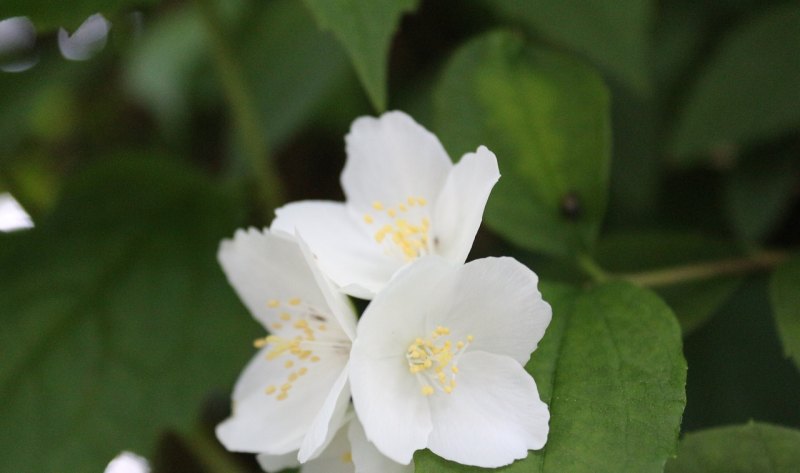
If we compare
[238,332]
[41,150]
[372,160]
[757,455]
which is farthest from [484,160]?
[41,150]

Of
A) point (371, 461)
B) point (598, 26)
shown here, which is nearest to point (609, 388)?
point (371, 461)

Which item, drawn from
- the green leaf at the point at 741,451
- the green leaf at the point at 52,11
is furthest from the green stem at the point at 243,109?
the green leaf at the point at 741,451

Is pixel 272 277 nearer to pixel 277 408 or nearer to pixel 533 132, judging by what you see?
pixel 277 408

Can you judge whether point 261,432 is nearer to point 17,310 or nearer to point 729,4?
point 17,310

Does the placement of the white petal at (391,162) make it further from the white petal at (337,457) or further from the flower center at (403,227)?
the white petal at (337,457)

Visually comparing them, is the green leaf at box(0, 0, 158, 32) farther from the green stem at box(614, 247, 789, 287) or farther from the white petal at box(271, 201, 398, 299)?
the green stem at box(614, 247, 789, 287)

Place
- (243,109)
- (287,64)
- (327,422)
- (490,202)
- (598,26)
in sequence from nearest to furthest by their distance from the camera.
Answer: (327,422) → (490,202) → (598,26) → (243,109) → (287,64)
